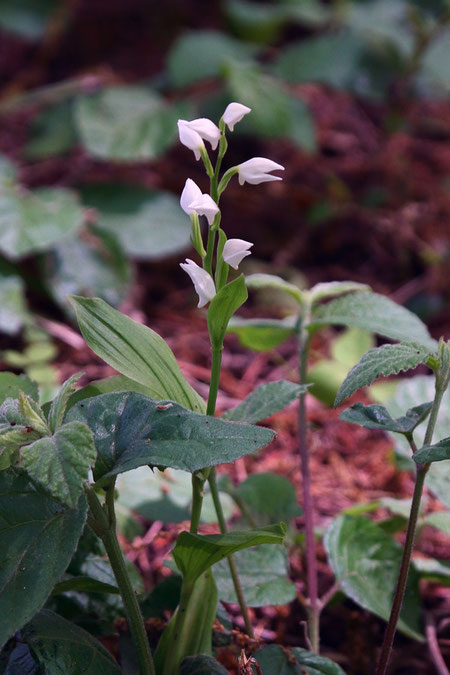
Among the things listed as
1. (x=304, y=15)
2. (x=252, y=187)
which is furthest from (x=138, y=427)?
(x=304, y=15)

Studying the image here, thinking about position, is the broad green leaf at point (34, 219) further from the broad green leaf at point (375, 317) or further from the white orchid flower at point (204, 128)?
the white orchid flower at point (204, 128)

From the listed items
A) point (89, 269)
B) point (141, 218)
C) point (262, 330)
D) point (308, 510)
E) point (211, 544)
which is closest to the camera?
point (211, 544)

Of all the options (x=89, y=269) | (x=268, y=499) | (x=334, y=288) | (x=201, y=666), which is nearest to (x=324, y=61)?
(x=89, y=269)

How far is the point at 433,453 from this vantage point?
28.5 inches

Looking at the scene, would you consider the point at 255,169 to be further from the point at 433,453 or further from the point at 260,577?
the point at 260,577

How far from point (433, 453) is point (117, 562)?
37 cm

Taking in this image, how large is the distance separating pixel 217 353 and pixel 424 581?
2.37 ft

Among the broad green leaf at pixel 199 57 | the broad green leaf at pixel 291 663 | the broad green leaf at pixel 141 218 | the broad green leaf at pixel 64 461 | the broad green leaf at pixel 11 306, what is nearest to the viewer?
the broad green leaf at pixel 64 461

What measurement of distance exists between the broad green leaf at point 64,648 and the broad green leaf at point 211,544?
136 mm

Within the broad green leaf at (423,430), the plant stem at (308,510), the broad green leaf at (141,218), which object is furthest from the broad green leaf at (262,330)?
the broad green leaf at (141,218)

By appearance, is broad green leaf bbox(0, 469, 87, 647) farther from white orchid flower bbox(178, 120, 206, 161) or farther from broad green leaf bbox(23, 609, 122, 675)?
white orchid flower bbox(178, 120, 206, 161)

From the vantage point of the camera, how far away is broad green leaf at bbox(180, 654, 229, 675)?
0.80m

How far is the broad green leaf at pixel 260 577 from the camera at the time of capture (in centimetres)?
94

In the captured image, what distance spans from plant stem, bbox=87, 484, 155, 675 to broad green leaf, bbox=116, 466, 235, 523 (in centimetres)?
29
